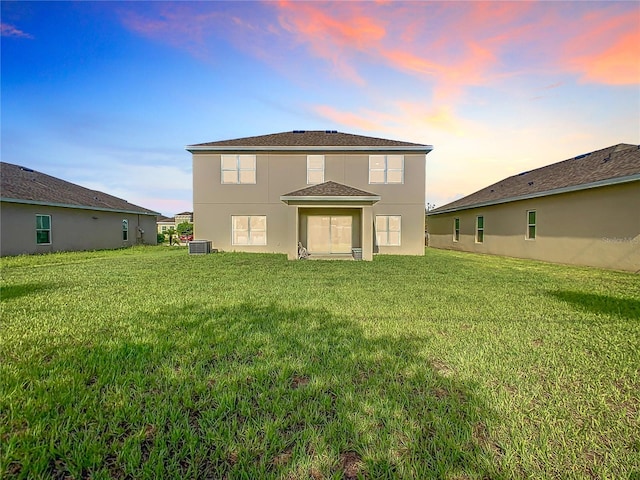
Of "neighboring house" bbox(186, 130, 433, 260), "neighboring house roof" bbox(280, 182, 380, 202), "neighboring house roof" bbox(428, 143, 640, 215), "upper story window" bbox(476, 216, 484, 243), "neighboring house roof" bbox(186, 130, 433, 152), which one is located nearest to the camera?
"neighboring house roof" bbox(428, 143, 640, 215)

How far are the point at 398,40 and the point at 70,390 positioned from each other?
12.5 m

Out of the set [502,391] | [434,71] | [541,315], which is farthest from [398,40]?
[502,391]

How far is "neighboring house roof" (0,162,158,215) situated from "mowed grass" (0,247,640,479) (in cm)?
1317

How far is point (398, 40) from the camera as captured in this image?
10.1 m

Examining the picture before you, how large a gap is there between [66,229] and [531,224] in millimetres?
26589

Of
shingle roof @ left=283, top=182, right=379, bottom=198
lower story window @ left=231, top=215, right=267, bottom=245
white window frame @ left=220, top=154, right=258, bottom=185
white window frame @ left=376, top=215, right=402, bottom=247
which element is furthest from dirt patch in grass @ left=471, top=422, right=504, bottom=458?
white window frame @ left=220, top=154, right=258, bottom=185

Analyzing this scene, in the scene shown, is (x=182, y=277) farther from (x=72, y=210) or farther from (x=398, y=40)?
(x=72, y=210)

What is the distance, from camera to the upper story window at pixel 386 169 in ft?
55.3

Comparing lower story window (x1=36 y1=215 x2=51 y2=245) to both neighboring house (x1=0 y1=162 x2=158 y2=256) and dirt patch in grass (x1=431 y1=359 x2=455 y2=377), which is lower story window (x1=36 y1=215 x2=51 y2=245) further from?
dirt patch in grass (x1=431 y1=359 x2=455 y2=377)

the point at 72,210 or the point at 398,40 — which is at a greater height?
the point at 398,40

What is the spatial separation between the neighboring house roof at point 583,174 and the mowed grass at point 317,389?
26.4 feet

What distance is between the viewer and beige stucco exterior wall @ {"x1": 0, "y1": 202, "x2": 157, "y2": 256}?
13828 millimetres

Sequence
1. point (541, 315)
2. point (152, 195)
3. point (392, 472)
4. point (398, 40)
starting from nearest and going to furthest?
point (392, 472) → point (541, 315) → point (398, 40) → point (152, 195)

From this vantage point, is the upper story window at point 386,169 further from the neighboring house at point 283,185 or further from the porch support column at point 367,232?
the porch support column at point 367,232
